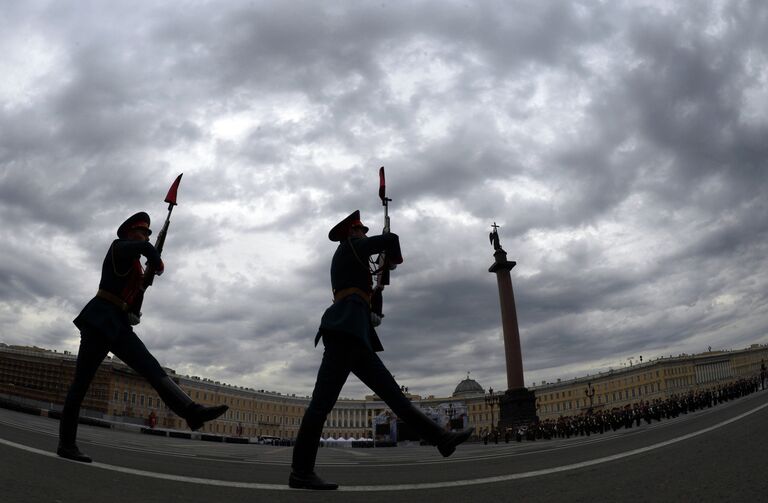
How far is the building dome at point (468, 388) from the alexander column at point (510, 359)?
342 feet

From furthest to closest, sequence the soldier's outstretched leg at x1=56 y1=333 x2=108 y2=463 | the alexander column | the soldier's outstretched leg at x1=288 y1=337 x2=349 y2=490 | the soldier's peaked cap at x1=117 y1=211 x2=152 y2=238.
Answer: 1. the alexander column
2. the soldier's peaked cap at x1=117 y1=211 x2=152 y2=238
3. the soldier's outstretched leg at x1=56 y1=333 x2=108 y2=463
4. the soldier's outstretched leg at x1=288 y1=337 x2=349 y2=490

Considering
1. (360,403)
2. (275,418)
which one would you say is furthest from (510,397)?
(360,403)

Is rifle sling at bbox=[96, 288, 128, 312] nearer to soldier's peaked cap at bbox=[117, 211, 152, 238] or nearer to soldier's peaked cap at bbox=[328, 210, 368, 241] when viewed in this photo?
soldier's peaked cap at bbox=[117, 211, 152, 238]

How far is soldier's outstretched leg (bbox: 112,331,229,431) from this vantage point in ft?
13.0

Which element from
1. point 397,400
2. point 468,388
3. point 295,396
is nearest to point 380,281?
point 397,400

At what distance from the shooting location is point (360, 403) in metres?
141

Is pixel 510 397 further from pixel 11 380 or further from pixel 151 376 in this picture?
pixel 11 380

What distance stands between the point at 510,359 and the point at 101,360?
40.4 m

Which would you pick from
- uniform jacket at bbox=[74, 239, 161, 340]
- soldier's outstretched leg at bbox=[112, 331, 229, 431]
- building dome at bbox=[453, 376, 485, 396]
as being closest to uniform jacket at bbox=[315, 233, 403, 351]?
soldier's outstretched leg at bbox=[112, 331, 229, 431]

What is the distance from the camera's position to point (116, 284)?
435cm

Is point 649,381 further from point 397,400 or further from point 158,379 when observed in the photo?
point 158,379

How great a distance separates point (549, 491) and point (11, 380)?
8068 centimetres

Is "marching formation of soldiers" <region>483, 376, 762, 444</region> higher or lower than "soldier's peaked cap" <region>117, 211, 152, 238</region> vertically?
lower

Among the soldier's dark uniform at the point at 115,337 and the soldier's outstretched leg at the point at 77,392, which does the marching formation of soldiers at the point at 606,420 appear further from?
the soldier's outstretched leg at the point at 77,392
